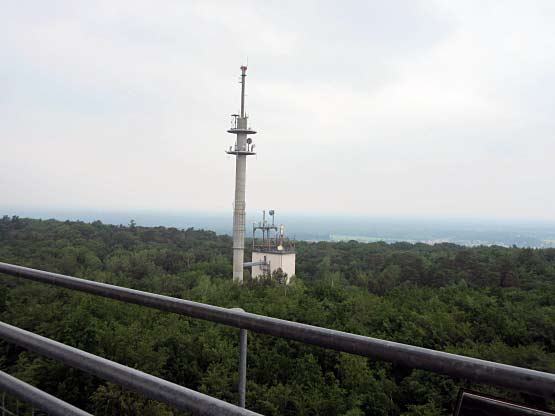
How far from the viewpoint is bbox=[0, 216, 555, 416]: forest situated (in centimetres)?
1359

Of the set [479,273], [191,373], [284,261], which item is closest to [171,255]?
[284,261]

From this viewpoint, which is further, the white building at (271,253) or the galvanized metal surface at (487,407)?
the white building at (271,253)

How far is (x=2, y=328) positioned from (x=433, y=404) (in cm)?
1223

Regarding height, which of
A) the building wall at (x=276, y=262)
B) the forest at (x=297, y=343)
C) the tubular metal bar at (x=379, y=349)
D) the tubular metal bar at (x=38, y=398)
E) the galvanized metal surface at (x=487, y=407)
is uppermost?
the tubular metal bar at (x=379, y=349)

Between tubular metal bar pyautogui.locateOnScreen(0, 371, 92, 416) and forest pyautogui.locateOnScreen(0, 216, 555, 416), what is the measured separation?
4.47 ft

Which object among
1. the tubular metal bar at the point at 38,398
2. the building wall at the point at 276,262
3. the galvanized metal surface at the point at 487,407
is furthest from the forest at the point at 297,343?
the galvanized metal surface at the point at 487,407

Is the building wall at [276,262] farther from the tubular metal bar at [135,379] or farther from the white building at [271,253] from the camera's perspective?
the tubular metal bar at [135,379]

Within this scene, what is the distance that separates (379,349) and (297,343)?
6.72 meters

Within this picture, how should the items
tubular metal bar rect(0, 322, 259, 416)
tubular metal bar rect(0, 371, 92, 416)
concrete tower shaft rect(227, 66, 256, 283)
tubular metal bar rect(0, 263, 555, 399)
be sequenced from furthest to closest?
concrete tower shaft rect(227, 66, 256, 283) < tubular metal bar rect(0, 371, 92, 416) < tubular metal bar rect(0, 322, 259, 416) < tubular metal bar rect(0, 263, 555, 399)

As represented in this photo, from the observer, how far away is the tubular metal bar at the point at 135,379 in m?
1.13

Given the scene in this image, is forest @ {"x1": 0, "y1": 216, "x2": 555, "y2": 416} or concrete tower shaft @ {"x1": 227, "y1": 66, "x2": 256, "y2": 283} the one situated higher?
concrete tower shaft @ {"x1": 227, "y1": 66, "x2": 256, "y2": 283}

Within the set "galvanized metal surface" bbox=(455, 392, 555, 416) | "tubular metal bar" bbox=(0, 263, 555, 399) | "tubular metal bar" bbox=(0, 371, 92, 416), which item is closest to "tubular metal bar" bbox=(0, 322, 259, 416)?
"tubular metal bar" bbox=(0, 371, 92, 416)

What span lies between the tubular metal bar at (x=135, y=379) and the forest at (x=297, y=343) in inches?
60.0

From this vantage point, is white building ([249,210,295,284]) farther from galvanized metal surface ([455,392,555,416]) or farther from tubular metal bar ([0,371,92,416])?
galvanized metal surface ([455,392,555,416])
